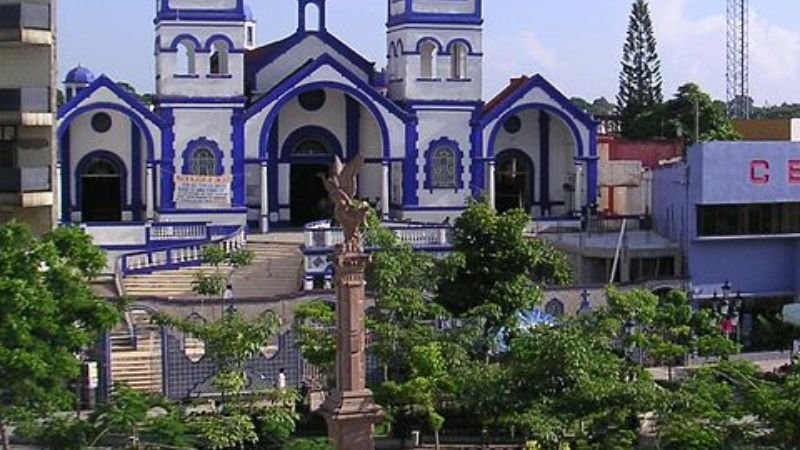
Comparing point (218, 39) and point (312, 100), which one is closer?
point (218, 39)

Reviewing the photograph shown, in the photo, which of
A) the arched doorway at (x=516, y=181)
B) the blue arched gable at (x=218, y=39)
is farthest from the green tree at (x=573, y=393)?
the arched doorway at (x=516, y=181)

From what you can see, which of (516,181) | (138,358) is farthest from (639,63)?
(138,358)

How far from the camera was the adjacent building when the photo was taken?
2572 centimetres

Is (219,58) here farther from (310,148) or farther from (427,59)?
(427,59)

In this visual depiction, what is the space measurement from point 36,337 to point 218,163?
23276 mm

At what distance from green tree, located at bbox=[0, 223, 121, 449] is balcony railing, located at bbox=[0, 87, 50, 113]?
802cm

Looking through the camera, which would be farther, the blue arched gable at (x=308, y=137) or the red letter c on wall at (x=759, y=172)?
the blue arched gable at (x=308, y=137)

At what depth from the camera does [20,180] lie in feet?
85.3

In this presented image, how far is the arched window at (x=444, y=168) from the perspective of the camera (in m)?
41.8

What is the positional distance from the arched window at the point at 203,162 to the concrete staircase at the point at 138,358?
1316 centimetres

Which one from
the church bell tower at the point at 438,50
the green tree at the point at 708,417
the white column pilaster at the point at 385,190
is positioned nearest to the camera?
the green tree at the point at 708,417

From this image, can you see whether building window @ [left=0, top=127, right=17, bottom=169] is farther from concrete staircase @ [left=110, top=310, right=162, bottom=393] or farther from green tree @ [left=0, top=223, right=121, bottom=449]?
green tree @ [left=0, top=223, right=121, bottom=449]

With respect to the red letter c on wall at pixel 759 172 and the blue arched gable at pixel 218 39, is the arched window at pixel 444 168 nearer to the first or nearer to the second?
the blue arched gable at pixel 218 39

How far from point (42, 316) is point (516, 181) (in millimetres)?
27995
